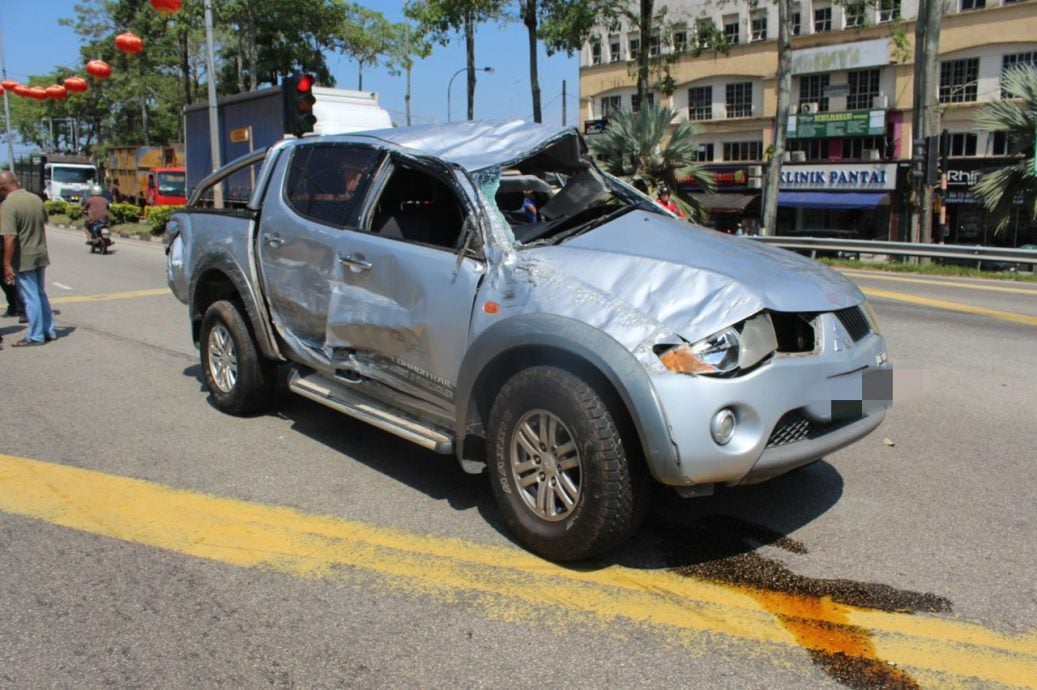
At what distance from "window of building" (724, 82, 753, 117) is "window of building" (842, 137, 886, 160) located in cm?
601

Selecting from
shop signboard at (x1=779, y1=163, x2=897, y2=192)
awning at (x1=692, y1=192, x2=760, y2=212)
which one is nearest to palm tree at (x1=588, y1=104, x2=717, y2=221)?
shop signboard at (x1=779, y1=163, x2=897, y2=192)

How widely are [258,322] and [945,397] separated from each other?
5108 mm

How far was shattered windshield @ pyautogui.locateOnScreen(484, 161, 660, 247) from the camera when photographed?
176 inches

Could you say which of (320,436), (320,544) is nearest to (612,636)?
(320,544)

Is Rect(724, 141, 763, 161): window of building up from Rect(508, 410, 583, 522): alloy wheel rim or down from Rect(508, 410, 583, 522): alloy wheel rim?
up

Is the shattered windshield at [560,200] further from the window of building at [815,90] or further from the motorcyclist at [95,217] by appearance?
the window of building at [815,90]

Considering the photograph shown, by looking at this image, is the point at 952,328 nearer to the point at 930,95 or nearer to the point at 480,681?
the point at 480,681

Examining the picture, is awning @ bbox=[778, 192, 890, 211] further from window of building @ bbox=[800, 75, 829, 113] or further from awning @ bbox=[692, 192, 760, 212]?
window of building @ bbox=[800, 75, 829, 113]

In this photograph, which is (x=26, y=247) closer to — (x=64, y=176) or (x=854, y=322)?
(x=854, y=322)

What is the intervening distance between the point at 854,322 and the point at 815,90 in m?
45.7

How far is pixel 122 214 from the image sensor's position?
30.4 metres

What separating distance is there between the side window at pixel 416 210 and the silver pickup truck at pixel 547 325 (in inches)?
0.5

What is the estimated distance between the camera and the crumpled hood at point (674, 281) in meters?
3.52

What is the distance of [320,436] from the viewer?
5.77 metres
